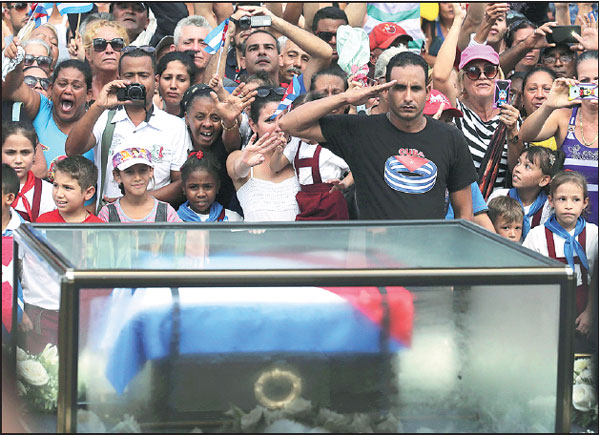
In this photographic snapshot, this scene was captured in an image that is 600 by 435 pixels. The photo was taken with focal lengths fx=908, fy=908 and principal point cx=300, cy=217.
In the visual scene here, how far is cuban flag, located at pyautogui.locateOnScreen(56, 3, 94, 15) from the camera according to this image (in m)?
6.01

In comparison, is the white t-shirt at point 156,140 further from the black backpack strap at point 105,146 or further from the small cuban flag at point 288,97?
the small cuban flag at point 288,97

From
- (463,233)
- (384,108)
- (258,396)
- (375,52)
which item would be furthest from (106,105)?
(258,396)

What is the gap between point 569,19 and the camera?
6816 millimetres

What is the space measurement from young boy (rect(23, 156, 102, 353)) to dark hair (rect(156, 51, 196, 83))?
116cm

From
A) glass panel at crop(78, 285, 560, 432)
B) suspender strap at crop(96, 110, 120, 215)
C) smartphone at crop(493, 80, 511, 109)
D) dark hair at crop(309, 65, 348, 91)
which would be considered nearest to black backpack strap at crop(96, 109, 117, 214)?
suspender strap at crop(96, 110, 120, 215)

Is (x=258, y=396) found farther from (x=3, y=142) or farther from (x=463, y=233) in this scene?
(x=3, y=142)

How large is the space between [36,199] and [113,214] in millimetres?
419

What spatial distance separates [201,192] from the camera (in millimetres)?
4539

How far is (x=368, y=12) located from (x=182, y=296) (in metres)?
4.74

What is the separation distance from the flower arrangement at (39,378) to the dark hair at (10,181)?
1705 mm

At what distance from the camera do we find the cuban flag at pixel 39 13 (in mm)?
5816

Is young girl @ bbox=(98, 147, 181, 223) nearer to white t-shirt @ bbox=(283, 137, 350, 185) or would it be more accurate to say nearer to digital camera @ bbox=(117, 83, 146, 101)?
digital camera @ bbox=(117, 83, 146, 101)

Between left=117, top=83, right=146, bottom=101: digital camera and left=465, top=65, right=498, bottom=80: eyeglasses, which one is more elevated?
left=465, top=65, right=498, bottom=80: eyeglasses

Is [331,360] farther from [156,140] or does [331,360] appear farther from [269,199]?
[156,140]
